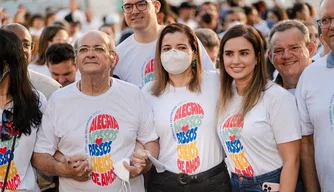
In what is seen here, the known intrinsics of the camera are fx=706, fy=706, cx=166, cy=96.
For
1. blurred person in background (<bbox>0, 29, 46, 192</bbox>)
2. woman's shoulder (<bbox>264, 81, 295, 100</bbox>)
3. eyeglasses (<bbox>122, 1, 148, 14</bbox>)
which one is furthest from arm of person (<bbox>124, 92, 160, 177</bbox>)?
eyeglasses (<bbox>122, 1, 148, 14</bbox>)

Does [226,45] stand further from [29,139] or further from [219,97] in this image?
[29,139]

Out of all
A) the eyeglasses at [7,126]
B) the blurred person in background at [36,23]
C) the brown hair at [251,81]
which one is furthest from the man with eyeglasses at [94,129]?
the blurred person in background at [36,23]

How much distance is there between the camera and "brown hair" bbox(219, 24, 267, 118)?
5273 millimetres

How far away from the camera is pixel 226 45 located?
18.1ft

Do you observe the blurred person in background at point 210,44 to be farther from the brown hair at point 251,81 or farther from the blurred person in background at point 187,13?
the blurred person in background at point 187,13

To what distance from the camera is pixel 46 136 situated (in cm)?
538

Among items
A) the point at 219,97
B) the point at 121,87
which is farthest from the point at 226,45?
the point at 121,87

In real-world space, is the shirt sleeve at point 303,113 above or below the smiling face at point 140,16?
below

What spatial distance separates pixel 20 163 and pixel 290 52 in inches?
93.9

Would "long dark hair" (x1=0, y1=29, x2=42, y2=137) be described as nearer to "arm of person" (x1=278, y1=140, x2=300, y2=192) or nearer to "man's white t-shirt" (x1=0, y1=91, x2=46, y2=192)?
"man's white t-shirt" (x1=0, y1=91, x2=46, y2=192)

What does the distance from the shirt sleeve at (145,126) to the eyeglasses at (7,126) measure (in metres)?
0.98

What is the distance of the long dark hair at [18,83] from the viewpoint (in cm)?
522

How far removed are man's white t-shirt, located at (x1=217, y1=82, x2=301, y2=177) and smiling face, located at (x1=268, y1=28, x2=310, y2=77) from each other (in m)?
0.63

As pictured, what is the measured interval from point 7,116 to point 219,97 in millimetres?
1616
